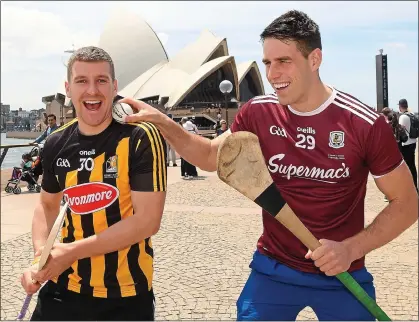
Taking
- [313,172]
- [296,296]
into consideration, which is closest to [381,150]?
[313,172]

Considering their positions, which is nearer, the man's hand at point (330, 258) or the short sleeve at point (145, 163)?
the man's hand at point (330, 258)

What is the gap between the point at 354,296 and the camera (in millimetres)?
2084

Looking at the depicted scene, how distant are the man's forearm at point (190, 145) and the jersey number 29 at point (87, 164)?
0.36 metres

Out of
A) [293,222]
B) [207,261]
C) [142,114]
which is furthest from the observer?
[207,261]

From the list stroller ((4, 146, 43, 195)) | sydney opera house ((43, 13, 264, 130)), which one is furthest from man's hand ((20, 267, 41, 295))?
sydney opera house ((43, 13, 264, 130))

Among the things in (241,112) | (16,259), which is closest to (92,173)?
(241,112)

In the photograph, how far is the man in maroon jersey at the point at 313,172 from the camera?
6.71 ft

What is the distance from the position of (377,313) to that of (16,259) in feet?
15.2

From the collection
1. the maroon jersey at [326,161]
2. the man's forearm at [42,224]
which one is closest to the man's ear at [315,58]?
the maroon jersey at [326,161]

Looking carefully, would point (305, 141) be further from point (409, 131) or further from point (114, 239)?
point (409, 131)

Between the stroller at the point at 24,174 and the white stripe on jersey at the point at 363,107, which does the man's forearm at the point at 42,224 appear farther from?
the stroller at the point at 24,174

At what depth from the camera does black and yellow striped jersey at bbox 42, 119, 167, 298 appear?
2160 millimetres

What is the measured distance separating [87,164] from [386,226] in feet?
4.50

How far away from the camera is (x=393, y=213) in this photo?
80.2 inches
